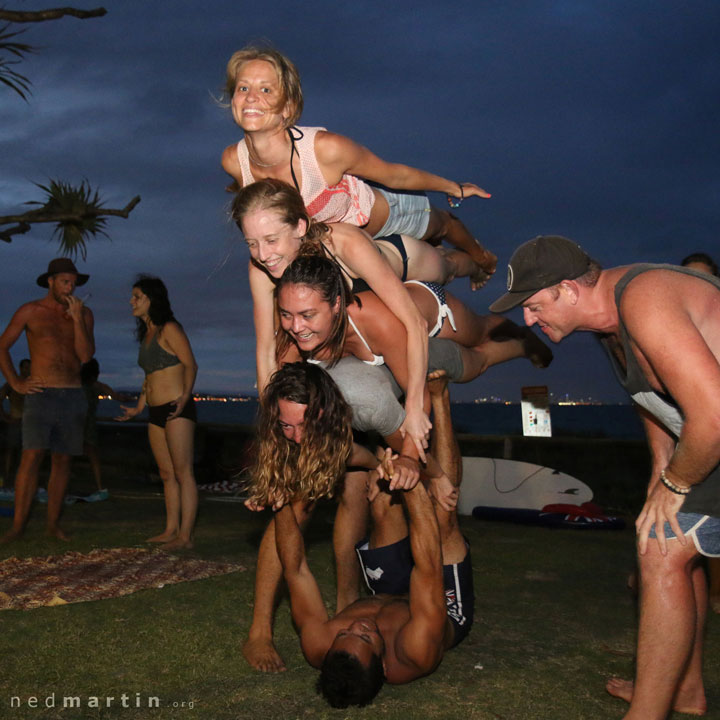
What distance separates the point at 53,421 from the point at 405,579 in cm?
388

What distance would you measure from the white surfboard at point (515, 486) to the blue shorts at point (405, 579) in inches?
190

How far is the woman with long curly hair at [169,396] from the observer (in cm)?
625

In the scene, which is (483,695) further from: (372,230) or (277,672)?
(372,230)

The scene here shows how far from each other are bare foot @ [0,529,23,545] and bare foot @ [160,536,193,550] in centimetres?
121

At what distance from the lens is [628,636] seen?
4.26m

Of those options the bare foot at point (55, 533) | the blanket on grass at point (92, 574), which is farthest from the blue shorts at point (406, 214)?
the bare foot at point (55, 533)

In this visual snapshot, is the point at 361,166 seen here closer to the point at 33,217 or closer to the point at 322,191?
the point at 322,191

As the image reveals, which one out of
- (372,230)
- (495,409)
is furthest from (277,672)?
(495,409)

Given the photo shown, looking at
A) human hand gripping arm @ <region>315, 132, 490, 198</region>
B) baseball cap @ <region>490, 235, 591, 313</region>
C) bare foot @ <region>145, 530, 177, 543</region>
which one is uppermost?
human hand gripping arm @ <region>315, 132, 490, 198</region>

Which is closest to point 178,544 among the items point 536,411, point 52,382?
point 52,382

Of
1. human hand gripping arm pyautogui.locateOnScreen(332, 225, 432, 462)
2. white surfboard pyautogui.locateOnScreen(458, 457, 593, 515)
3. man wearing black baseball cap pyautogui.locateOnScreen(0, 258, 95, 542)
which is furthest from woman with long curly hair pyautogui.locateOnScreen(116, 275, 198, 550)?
white surfboard pyautogui.locateOnScreen(458, 457, 593, 515)

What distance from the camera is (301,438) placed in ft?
11.4

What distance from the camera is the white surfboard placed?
862 cm

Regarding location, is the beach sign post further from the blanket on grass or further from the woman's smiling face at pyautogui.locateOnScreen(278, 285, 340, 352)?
the woman's smiling face at pyautogui.locateOnScreen(278, 285, 340, 352)
